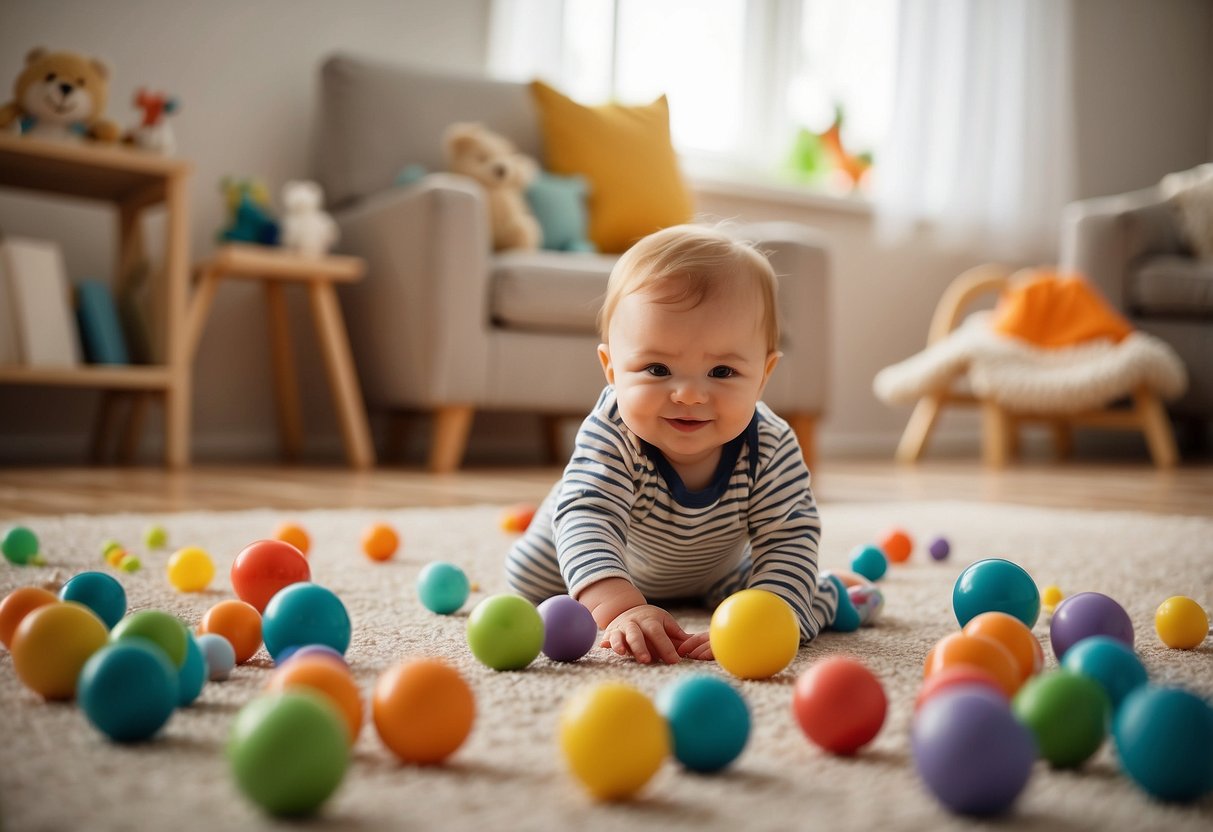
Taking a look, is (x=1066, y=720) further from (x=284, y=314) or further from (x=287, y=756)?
(x=284, y=314)

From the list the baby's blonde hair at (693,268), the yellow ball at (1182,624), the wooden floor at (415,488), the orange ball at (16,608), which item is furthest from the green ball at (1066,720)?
the wooden floor at (415,488)

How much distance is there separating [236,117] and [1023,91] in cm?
315

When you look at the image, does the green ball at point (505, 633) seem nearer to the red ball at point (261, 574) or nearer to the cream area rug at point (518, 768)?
the cream area rug at point (518, 768)

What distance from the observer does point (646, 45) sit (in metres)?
3.93

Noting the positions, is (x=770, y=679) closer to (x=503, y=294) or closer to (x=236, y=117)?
(x=503, y=294)

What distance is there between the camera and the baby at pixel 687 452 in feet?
3.10

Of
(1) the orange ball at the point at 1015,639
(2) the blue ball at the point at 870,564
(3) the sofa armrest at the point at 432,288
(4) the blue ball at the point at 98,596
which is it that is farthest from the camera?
(3) the sofa armrest at the point at 432,288

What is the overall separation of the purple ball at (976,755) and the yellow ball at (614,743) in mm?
129

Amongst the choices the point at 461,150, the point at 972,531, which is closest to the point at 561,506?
the point at 972,531

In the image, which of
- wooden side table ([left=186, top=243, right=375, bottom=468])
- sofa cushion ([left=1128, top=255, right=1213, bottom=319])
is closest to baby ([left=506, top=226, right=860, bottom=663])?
wooden side table ([left=186, top=243, right=375, bottom=468])

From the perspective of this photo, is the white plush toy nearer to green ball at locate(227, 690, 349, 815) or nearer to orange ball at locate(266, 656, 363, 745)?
orange ball at locate(266, 656, 363, 745)

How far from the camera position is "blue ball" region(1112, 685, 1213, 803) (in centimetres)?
51

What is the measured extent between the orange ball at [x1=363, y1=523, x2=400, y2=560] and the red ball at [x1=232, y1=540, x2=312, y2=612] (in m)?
0.33

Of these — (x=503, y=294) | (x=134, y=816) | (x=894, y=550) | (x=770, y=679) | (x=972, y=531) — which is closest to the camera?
(x=134, y=816)
